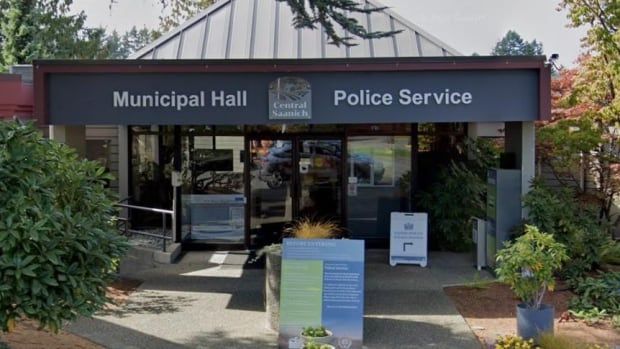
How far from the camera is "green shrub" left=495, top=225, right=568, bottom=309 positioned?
19.7 feet

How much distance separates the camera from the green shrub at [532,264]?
6020 mm

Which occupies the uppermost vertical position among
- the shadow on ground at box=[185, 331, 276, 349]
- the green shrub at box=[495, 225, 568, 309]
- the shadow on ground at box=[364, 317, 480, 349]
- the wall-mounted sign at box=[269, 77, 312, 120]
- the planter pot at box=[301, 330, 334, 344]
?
the wall-mounted sign at box=[269, 77, 312, 120]

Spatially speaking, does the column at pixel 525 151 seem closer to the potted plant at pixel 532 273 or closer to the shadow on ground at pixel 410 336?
the potted plant at pixel 532 273

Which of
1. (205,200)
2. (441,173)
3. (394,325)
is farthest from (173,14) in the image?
(394,325)

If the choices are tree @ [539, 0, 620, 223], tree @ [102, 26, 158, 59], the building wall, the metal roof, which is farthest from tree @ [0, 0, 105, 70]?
tree @ [539, 0, 620, 223]

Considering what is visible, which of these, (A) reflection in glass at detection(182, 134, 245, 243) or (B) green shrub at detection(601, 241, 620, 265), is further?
(A) reflection in glass at detection(182, 134, 245, 243)

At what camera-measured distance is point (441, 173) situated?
11.4 m

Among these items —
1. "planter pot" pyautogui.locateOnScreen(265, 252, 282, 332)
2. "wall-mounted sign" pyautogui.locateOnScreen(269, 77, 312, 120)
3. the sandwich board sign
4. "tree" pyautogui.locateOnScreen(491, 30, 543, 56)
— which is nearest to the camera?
the sandwich board sign

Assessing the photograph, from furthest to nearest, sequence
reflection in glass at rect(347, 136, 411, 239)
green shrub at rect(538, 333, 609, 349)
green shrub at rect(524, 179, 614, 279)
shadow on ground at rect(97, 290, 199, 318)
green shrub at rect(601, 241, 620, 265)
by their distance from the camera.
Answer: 1. reflection in glass at rect(347, 136, 411, 239)
2. green shrub at rect(601, 241, 620, 265)
3. green shrub at rect(524, 179, 614, 279)
4. shadow on ground at rect(97, 290, 199, 318)
5. green shrub at rect(538, 333, 609, 349)

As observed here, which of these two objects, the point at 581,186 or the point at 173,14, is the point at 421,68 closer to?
the point at 581,186

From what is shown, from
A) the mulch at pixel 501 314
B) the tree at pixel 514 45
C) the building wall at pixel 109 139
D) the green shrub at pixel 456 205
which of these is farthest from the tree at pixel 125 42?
the tree at pixel 514 45

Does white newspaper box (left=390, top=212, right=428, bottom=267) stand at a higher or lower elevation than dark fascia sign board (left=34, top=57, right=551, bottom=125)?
lower

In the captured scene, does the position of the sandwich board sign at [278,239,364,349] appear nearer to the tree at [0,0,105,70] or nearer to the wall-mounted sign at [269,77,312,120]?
the wall-mounted sign at [269,77,312,120]

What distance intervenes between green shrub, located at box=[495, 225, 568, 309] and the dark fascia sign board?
277 cm
